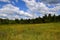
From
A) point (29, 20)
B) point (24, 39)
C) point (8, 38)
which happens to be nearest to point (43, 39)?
point (24, 39)

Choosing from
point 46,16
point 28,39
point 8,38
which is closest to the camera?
point 8,38

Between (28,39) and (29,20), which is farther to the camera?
(29,20)

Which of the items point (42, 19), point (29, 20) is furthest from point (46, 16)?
point (29, 20)

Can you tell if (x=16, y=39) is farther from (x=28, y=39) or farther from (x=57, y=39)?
(x=57, y=39)

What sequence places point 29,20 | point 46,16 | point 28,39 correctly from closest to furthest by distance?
point 28,39 < point 29,20 < point 46,16

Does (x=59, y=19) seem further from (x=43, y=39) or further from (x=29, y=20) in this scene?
(x=43, y=39)

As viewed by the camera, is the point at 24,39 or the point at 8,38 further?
the point at 24,39

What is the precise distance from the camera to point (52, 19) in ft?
222

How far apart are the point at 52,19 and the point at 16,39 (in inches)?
2239

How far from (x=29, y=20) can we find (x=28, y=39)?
52.4 meters

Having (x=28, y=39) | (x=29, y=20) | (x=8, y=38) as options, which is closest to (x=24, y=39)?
(x=28, y=39)

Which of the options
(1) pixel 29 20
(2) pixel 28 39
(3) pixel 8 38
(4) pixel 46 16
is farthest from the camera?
(4) pixel 46 16

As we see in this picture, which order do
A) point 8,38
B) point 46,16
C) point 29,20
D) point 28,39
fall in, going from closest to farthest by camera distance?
point 8,38 → point 28,39 → point 29,20 → point 46,16

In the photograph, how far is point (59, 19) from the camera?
66125 mm
